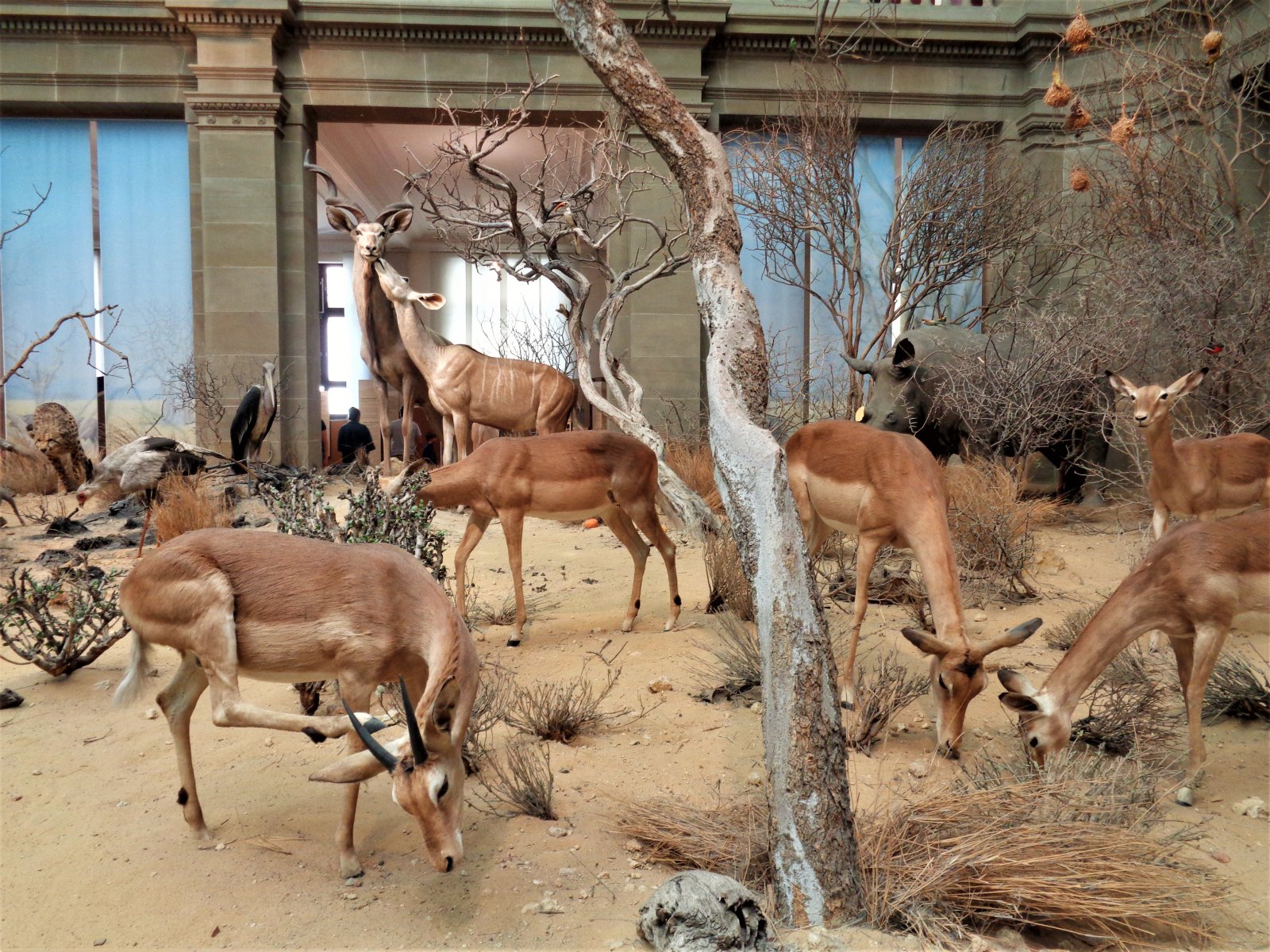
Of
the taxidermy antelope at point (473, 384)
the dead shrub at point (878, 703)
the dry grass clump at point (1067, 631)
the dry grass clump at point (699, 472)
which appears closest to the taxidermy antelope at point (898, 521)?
the dead shrub at point (878, 703)

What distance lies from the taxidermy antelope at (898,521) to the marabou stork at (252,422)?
24.7ft

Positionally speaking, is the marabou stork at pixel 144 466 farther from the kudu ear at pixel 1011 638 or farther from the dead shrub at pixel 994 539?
the kudu ear at pixel 1011 638

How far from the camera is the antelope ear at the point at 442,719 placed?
2.88 metres

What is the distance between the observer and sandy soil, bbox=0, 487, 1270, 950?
3.08m

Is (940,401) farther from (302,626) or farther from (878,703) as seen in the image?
(302,626)

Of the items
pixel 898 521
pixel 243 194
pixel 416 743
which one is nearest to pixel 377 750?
pixel 416 743

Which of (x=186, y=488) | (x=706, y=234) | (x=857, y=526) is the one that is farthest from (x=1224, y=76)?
(x=186, y=488)

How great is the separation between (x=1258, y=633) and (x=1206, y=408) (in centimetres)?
401

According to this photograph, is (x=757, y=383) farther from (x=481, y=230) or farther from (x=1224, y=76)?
(x=1224, y=76)

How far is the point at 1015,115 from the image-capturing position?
14.4 m

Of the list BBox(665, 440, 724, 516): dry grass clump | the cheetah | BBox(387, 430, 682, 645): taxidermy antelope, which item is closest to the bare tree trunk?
BBox(387, 430, 682, 645): taxidermy antelope

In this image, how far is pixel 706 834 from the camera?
3426 millimetres

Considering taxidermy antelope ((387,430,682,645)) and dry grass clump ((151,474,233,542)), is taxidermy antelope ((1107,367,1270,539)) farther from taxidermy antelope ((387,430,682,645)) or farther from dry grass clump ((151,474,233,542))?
dry grass clump ((151,474,233,542))

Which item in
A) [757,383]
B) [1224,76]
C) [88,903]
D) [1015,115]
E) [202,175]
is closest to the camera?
[88,903]
